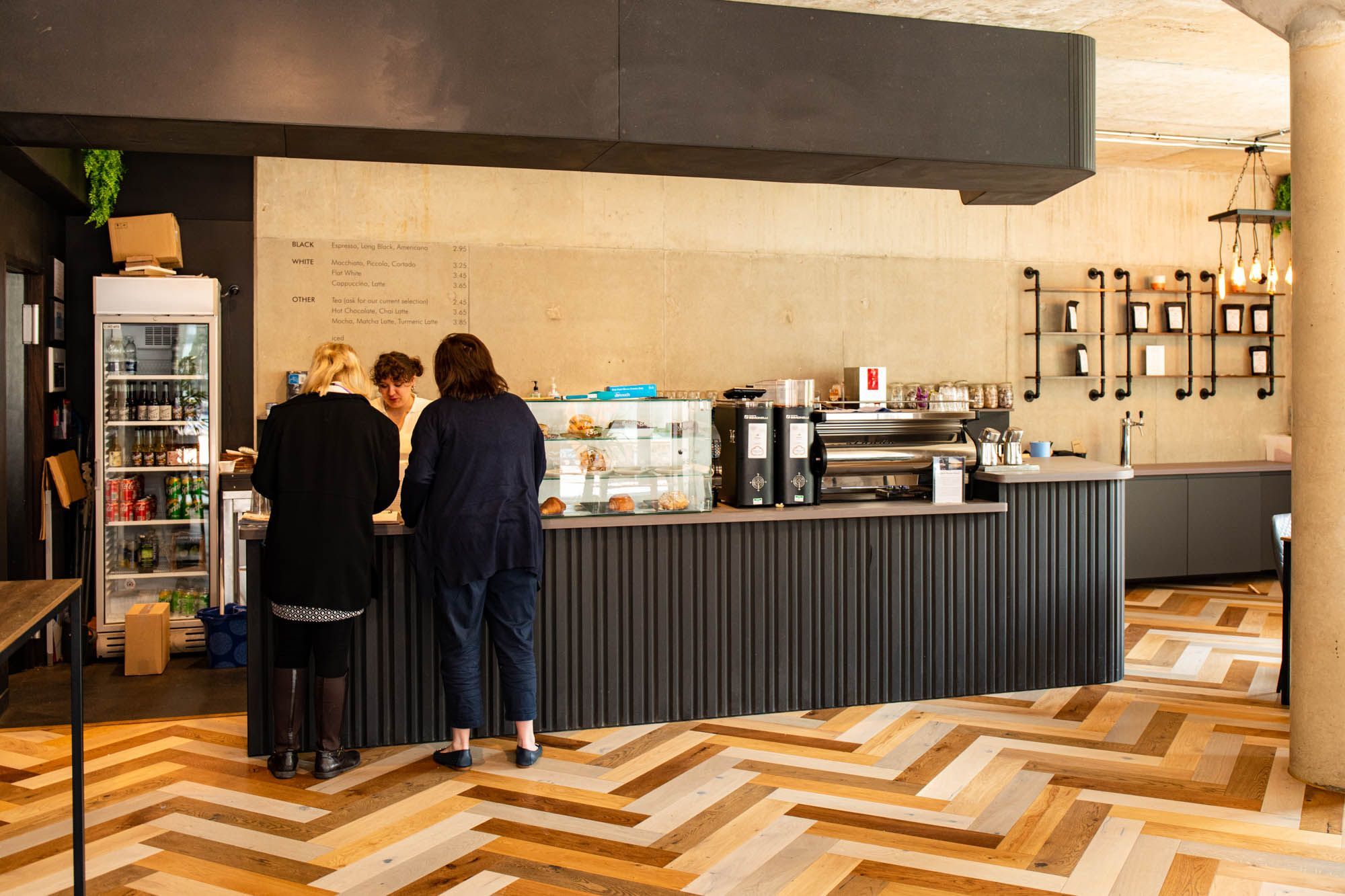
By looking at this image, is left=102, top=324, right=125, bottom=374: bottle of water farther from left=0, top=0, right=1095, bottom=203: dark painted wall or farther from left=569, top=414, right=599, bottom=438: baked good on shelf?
left=569, top=414, right=599, bottom=438: baked good on shelf

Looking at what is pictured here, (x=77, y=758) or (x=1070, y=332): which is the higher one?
(x=1070, y=332)

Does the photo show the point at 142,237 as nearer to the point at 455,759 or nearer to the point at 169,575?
the point at 169,575

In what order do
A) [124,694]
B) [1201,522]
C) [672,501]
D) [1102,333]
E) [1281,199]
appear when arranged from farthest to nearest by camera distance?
[1281,199]
[1102,333]
[1201,522]
[124,694]
[672,501]

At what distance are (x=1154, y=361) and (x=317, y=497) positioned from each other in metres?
6.83

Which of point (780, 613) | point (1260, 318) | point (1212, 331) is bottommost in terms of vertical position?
point (780, 613)

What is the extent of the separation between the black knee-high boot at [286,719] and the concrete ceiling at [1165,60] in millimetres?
3475

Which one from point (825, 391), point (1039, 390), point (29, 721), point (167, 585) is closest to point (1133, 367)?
point (1039, 390)

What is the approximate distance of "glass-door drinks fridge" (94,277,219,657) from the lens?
6004 mm

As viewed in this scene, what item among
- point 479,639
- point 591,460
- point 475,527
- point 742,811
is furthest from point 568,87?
point 742,811

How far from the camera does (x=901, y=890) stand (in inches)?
117

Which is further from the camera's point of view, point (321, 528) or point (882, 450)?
point (882, 450)

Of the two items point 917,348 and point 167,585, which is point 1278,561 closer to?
point 917,348

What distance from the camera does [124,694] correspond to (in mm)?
5055

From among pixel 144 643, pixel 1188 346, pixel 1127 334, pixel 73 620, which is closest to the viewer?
pixel 73 620
